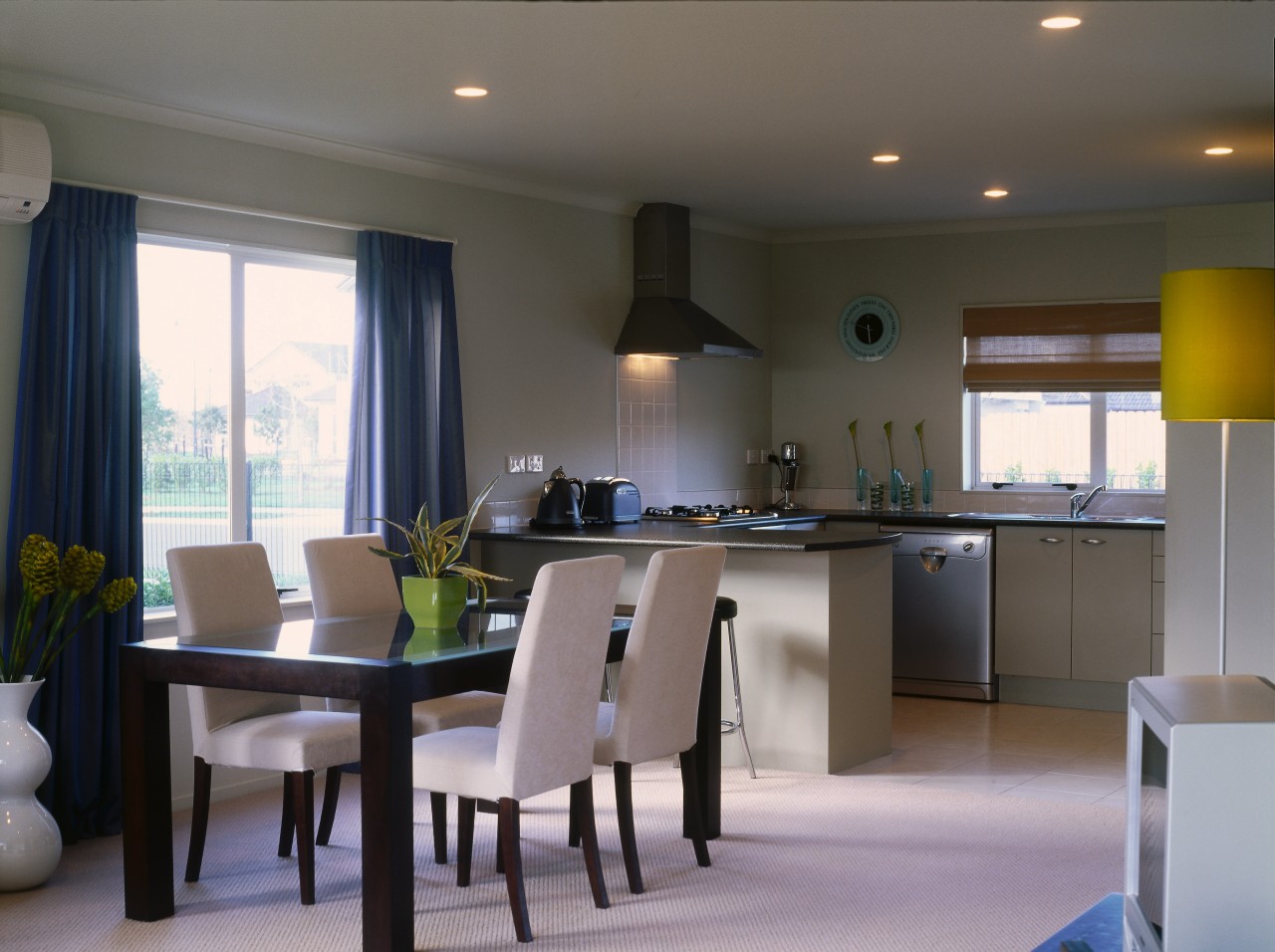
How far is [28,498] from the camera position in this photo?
158 inches

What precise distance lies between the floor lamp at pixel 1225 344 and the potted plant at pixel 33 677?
2980 millimetres

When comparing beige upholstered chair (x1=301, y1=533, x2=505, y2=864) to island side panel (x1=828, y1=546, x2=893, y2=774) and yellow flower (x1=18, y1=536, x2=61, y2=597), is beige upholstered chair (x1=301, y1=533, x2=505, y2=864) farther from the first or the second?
island side panel (x1=828, y1=546, x2=893, y2=774)

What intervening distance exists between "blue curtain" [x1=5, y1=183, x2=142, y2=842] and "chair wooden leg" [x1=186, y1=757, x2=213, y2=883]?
0.64m

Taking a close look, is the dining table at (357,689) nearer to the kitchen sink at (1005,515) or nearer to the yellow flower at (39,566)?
the yellow flower at (39,566)

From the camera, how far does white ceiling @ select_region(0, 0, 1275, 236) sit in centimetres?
345

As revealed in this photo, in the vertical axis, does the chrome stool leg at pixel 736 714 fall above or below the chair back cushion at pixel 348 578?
below

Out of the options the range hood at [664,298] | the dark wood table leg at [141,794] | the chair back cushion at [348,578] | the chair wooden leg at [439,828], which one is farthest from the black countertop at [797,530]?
the dark wood table leg at [141,794]

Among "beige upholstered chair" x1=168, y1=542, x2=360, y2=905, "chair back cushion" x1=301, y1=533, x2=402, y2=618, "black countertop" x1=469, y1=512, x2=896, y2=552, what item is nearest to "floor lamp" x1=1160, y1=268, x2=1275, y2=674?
"black countertop" x1=469, y1=512, x2=896, y2=552

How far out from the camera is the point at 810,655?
194 inches

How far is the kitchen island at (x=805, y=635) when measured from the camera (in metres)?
4.90

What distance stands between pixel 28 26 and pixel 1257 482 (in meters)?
3.95

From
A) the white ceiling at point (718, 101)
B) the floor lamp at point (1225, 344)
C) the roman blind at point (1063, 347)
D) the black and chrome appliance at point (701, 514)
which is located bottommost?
the black and chrome appliance at point (701, 514)

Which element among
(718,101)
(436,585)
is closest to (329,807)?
(436,585)

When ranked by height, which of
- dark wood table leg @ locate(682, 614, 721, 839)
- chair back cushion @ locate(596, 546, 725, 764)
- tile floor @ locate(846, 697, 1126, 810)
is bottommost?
tile floor @ locate(846, 697, 1126, 810)
